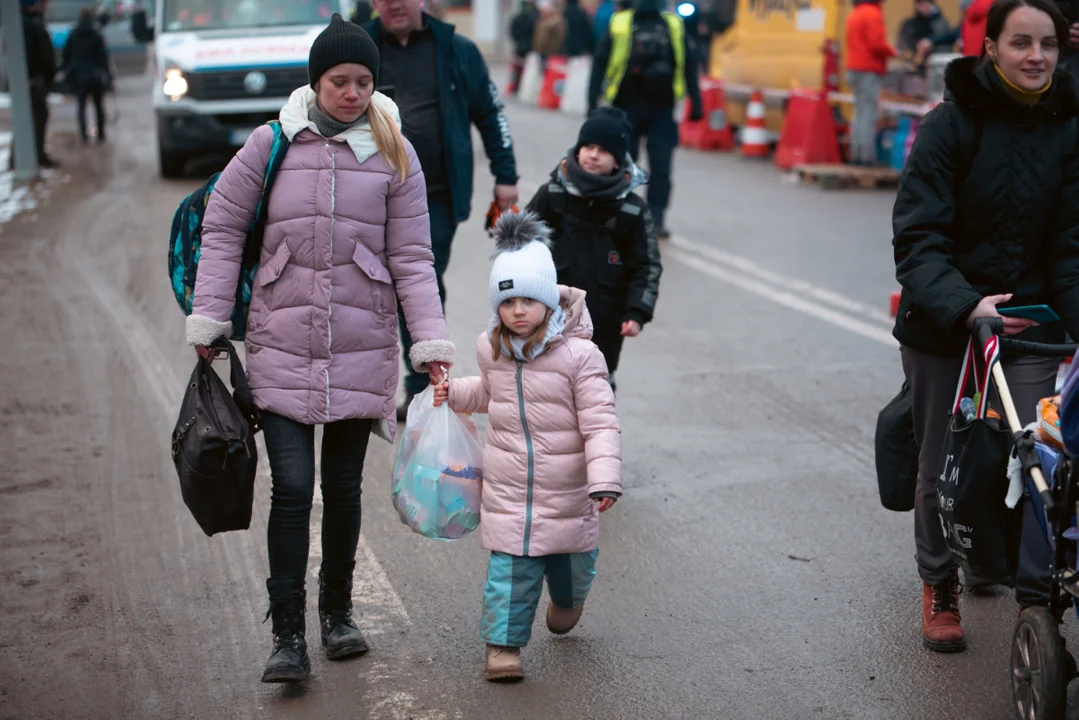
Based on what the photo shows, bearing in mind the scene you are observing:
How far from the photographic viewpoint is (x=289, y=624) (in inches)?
171

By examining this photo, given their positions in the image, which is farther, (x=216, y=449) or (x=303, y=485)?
(x=303, y=485)

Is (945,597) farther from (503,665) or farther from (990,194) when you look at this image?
(503,665)

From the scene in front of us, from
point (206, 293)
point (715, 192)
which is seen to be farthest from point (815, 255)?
point (206, 293)

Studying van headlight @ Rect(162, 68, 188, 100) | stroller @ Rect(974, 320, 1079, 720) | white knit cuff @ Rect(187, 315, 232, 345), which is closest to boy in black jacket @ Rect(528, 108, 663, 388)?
white knit cuff @ Rect(187, 315, 232, 345)

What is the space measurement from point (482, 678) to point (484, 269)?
6900mm

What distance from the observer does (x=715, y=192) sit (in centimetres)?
1561

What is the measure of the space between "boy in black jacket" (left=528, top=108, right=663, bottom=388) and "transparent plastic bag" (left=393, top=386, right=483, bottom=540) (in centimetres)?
150

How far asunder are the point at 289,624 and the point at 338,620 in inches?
11.0

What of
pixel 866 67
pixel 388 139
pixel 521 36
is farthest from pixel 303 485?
pixel 521 36

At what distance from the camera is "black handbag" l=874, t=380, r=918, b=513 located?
4.84m

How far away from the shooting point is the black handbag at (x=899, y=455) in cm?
484

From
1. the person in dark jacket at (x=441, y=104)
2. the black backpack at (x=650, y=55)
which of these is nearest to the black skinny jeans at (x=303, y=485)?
the person in dark jacket at (x=441, y=104)

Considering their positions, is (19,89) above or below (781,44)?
below

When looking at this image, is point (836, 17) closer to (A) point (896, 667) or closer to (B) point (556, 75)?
(B) point (556, 75)
